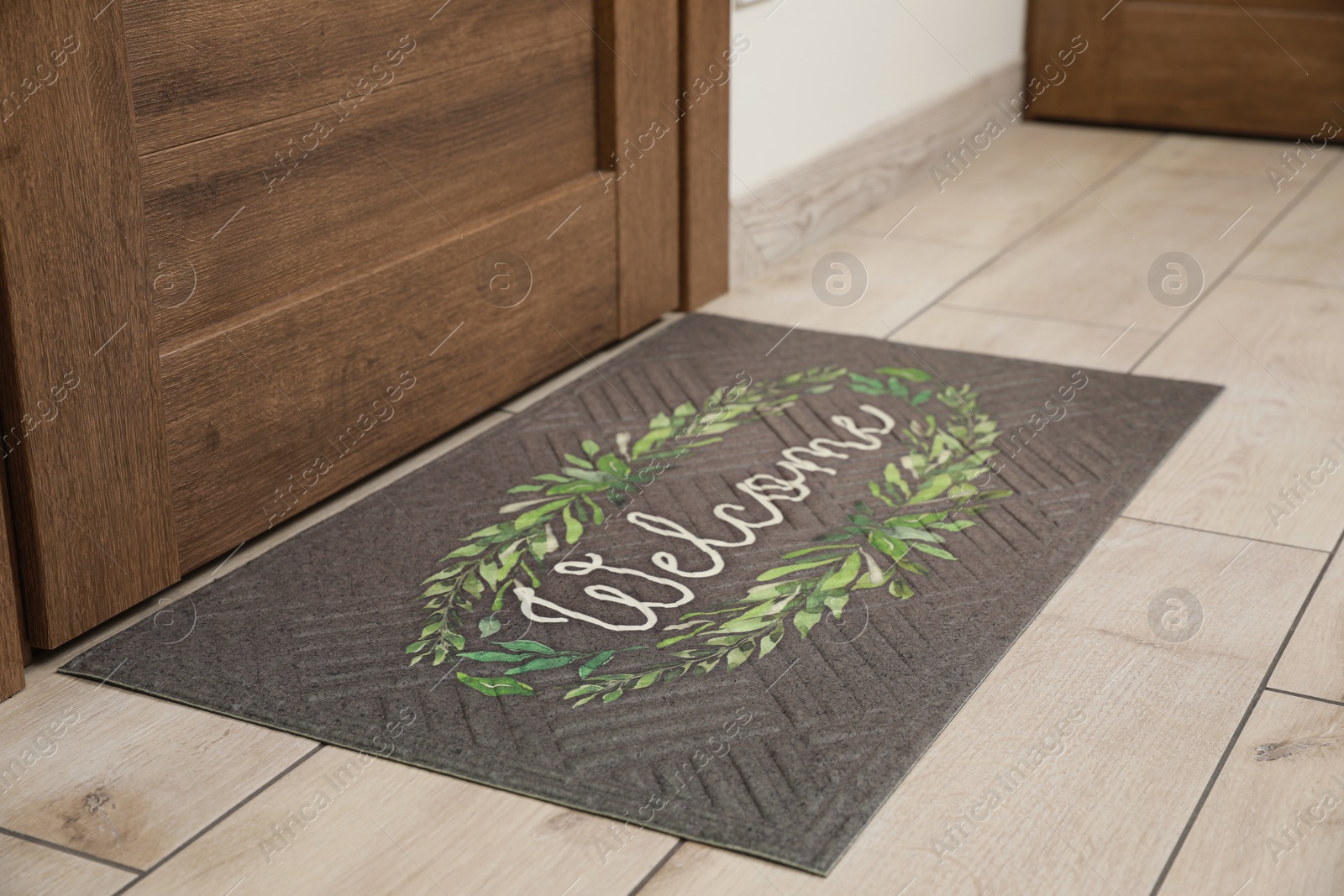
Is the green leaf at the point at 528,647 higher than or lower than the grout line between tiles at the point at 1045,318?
higher

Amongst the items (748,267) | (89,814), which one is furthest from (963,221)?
(89,814)

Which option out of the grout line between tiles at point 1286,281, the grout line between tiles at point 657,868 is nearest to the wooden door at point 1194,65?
the grout line between tiles at point 1286,281

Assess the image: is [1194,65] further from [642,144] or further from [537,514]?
[537,514]

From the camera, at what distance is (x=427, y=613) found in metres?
1.44

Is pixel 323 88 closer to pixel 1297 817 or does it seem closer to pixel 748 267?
pixel 748 267

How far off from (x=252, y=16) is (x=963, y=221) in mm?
1649

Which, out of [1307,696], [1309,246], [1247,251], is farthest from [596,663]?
[1309,246]

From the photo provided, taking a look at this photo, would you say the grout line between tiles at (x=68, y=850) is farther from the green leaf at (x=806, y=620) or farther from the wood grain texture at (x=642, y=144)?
the wood grain texture at (x=642, y=144)

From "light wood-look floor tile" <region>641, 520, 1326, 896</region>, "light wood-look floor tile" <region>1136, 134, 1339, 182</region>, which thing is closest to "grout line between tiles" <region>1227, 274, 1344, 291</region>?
"light wood-look floor tile" <region>1136, 134, 1339, 182</region>

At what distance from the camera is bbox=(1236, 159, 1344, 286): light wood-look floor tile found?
8.16ft

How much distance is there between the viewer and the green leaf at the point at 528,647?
137 cm

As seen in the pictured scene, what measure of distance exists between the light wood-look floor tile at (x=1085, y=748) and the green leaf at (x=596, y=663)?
0.85 ft

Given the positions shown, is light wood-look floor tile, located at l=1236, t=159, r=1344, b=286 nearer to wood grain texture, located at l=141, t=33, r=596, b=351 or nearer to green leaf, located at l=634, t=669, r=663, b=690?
wood grain texture, located at l=141, t=33, r=596, b=351

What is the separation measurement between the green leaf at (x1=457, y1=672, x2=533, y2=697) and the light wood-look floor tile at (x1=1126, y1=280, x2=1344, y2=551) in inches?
29.9
